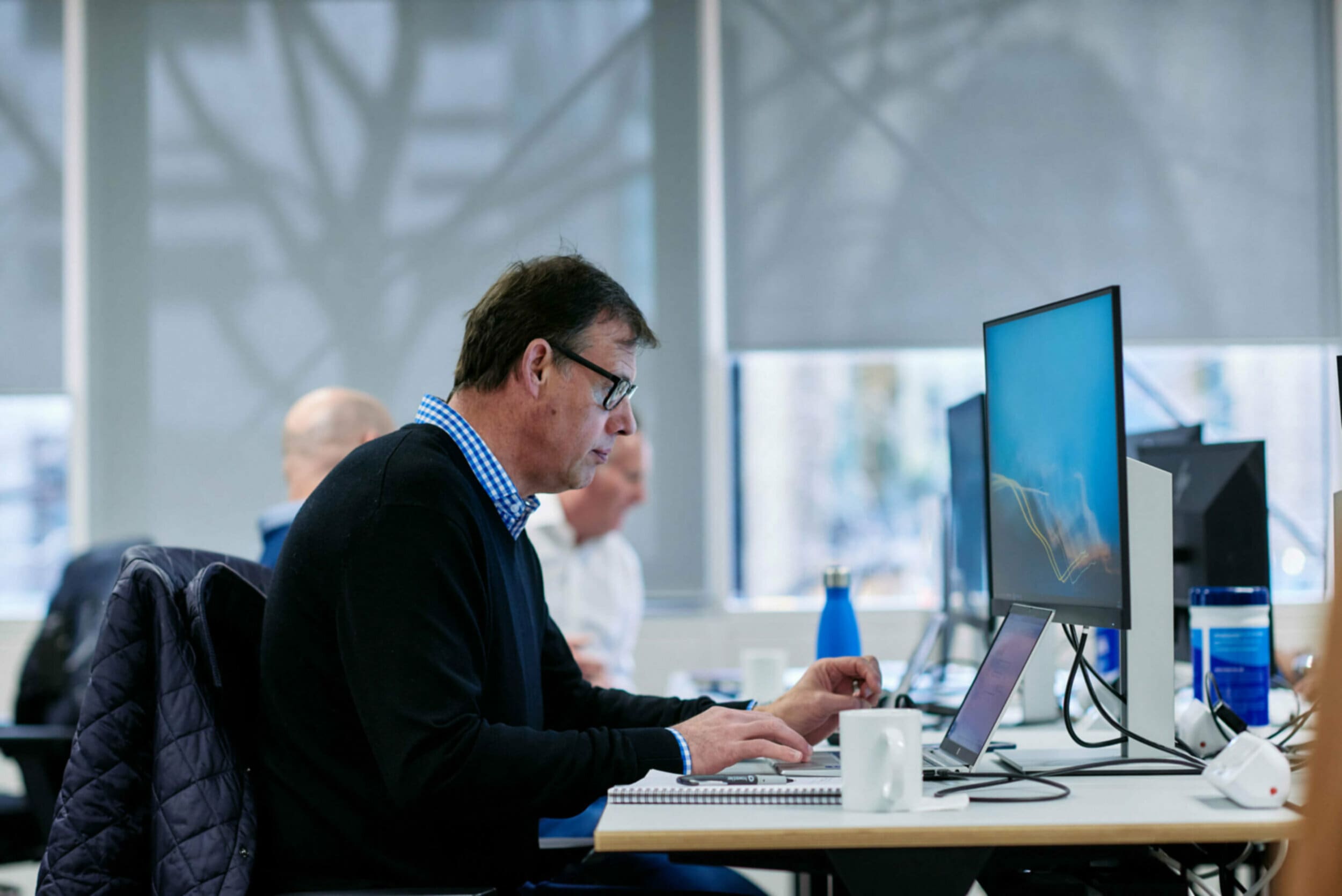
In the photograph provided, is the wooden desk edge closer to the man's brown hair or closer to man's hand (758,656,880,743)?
man's hand (758,656,880,743)

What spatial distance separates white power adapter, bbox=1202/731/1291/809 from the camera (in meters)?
1.23

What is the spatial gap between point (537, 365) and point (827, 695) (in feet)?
1.92

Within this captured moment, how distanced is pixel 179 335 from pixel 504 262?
104 cm

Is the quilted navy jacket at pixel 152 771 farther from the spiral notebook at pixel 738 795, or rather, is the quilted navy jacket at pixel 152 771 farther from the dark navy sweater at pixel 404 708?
the spiral notebook at pixel 738 795

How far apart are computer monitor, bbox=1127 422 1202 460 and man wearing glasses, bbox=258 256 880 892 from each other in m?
1.11

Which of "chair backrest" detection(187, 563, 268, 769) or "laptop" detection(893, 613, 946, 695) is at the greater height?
"chair backrest" detection(187, 563, 268, 769)

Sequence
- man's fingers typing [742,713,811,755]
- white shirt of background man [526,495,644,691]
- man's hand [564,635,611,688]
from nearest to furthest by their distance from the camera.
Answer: man's fingers typing [742,713,811,755] → man's hand [564,635,611,688] → white shirt of background man [526,495,644,691]

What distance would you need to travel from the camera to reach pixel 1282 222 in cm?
387

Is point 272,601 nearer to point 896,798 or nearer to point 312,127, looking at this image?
point 896,798

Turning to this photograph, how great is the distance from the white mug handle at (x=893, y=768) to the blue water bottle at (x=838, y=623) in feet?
2.87

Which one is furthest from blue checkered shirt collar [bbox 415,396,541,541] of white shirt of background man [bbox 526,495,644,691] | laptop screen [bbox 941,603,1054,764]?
white shirt of background man [bbox 526,495,644,691]

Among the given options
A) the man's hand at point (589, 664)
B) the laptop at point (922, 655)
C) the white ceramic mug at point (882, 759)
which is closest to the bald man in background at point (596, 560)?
the man's hand at point (589, 664)

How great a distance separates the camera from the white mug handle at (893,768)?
1.21 m

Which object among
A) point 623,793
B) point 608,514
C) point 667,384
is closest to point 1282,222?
point 667,384
